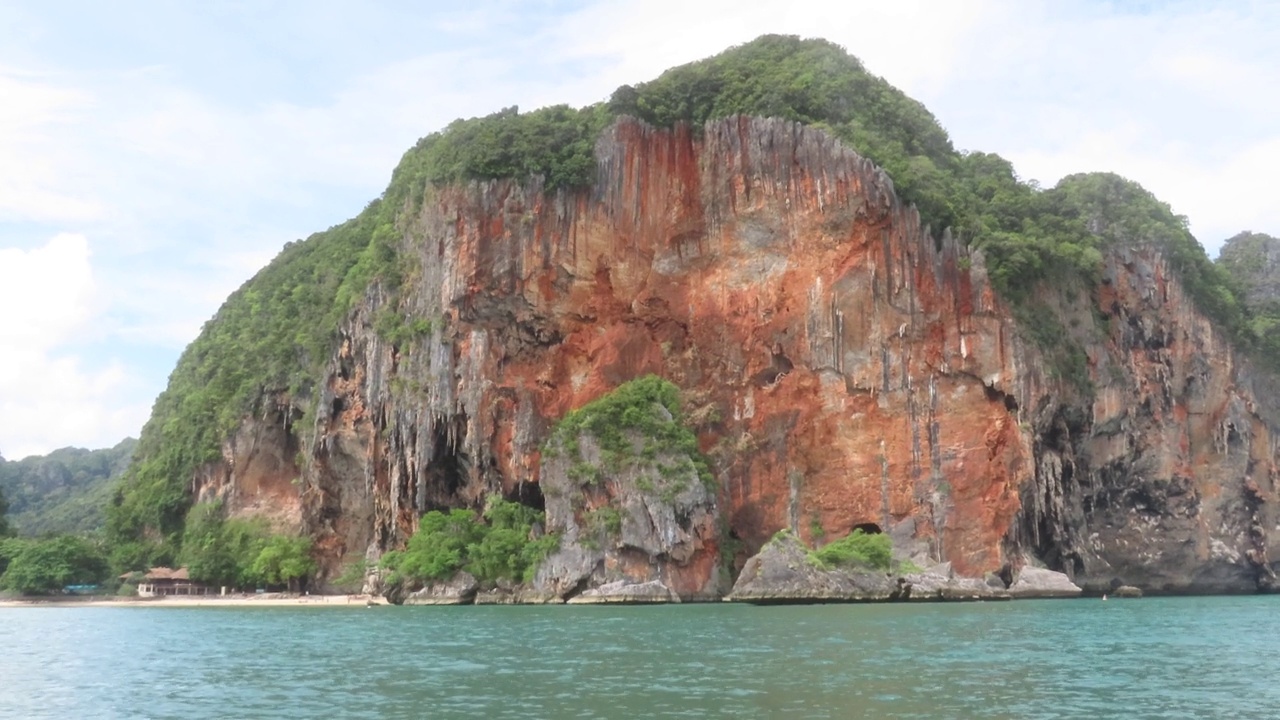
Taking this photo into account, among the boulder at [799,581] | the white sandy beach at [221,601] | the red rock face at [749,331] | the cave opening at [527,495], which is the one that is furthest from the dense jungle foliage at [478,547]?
the boulder at [799,581]

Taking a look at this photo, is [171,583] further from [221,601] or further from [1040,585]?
[1040,585]

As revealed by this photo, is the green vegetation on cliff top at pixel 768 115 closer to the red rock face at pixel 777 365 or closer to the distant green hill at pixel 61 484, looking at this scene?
the red rock face at pixel 777 365

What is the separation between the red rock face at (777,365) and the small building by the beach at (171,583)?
12.4 m

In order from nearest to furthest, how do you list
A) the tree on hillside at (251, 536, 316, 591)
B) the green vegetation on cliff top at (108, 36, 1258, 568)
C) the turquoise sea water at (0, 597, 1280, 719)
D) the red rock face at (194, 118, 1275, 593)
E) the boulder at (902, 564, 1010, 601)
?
the turquoise sea water at (0, 597, 1280, 719) → the boulder at (902, 564, 1010, 601) → the red rock face at (194, 118, 1275, 593) → the green vegetation on cliff top at (108, 36, 1258, 568) → the tree on hillside at (251, 536, 316, 591)

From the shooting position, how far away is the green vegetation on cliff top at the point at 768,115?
5969 cm

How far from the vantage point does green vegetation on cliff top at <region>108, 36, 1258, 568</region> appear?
2350 inches

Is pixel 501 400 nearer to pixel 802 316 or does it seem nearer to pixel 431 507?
pixel 431 507

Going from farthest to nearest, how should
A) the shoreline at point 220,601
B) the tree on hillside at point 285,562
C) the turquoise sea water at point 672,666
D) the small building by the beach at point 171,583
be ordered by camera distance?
the small building by the beach at point 171,583 < the tree on hillside at point 285,562 < the shoreline at point 220,601 < the turquoise sea water at point 672,666

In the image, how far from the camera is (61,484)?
14388 centimetres

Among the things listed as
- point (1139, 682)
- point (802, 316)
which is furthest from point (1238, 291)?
point (1139, 682)

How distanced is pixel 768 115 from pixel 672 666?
41.0 meters

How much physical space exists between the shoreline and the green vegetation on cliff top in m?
5.77

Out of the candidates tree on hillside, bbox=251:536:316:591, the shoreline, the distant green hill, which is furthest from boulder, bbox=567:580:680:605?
the distant green hill

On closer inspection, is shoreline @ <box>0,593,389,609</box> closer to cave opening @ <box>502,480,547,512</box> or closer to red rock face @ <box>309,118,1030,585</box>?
red rock face @ <box>309,118,1030,585</box>
